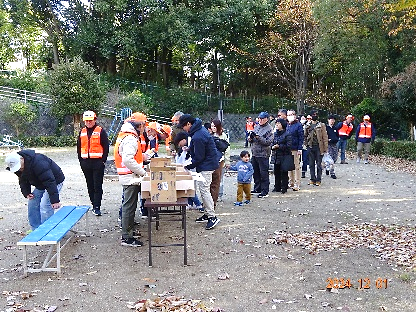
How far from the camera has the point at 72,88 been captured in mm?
23594

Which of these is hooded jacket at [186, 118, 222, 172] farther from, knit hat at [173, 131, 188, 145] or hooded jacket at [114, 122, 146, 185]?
hooded jacket at [114, 122, 146, 185]

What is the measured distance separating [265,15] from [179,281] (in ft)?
87.9

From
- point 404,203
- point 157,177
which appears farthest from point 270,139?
point 157,177

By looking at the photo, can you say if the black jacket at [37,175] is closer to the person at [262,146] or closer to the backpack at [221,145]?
the backpack at [221,145]

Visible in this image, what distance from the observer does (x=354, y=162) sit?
1722 centimetres

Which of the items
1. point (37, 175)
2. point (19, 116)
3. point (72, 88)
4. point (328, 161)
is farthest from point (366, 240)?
point (19, 116)

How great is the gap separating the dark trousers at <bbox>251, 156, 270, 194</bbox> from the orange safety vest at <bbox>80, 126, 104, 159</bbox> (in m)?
3.44

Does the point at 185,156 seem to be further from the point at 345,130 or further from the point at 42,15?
the point at 42,15

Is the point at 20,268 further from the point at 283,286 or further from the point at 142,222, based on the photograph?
the point at 283,286

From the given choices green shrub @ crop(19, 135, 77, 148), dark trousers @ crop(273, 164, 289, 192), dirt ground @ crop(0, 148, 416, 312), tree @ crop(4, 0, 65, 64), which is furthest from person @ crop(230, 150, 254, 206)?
tree @ crop(4, 0, 65, 64)

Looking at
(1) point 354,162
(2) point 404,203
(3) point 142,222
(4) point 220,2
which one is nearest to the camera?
(3) point 142,222

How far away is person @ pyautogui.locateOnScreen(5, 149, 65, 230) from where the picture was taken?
5804mm

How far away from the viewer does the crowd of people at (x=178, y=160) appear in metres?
6.05
